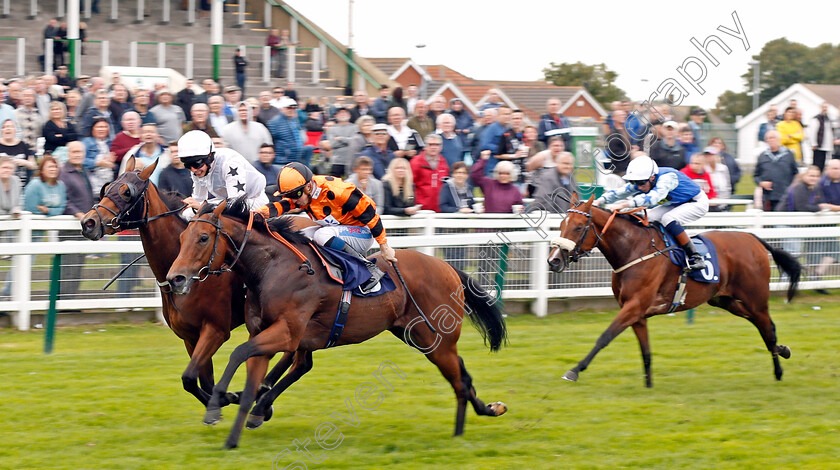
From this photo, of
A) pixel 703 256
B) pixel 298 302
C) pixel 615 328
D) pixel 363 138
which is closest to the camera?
pixel 298 302

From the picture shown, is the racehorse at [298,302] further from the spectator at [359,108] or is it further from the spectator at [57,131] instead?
the spectator at [359,108]

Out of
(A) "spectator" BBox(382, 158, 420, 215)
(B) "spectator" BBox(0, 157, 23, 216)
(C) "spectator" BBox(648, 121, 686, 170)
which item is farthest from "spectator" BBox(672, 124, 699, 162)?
(B) "spectator" BBox(0, 157, 23, 216)

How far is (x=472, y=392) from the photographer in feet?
19.9

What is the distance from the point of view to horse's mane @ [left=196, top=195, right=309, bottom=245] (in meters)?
5.52

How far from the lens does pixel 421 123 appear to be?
11.5 m

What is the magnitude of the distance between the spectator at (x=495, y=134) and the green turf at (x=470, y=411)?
2.62m

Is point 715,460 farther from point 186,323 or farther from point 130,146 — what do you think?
point 130,146

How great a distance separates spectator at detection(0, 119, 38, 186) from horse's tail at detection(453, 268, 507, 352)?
484cm

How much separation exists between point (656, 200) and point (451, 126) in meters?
3.90

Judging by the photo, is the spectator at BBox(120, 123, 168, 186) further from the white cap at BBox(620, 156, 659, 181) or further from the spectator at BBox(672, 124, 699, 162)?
the spectator at BBox(672, 124, 699, 162)

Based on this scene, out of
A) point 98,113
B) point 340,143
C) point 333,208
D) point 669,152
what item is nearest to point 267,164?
point 340,143

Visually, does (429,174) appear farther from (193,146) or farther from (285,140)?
(193,146)

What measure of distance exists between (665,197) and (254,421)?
12.2 ft

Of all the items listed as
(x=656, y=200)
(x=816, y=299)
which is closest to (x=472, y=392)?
(x=656, y=200)
